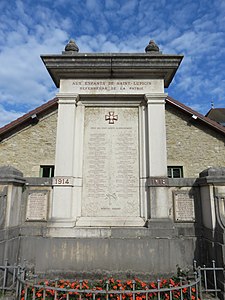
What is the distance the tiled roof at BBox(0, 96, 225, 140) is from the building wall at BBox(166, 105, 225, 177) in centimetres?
33

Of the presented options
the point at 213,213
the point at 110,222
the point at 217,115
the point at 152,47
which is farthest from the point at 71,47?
the point at 217,115

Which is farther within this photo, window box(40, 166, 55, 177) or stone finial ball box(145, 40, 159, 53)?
window box(40, 166, 55, 177)

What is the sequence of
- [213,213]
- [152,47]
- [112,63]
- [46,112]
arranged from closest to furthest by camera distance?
[213,213], [112,63], [152,47], [46,112]

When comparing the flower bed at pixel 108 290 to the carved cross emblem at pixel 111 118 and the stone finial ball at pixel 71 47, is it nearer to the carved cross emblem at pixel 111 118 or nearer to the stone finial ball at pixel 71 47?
the carved cross emblem at pixel 111 118

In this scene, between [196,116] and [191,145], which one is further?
[191,145]

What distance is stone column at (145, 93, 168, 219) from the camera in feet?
15.6

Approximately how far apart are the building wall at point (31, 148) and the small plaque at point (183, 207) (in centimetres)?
836

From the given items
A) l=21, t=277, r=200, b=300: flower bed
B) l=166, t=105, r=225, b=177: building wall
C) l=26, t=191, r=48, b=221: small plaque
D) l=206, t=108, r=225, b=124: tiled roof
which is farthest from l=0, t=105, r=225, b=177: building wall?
l=206, t=108, r=225, b=124: tiled roof

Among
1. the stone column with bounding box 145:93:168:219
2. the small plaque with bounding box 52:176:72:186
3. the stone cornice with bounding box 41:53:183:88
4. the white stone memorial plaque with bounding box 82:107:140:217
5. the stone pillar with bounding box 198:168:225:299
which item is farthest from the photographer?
the stone cornice with bounding box 41:53:183:88

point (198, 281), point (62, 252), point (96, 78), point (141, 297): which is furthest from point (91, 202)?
point (96, 78)

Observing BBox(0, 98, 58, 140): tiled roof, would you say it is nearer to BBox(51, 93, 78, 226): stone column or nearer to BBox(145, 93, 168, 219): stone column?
BBox(51, 93, 78, 226): stone column

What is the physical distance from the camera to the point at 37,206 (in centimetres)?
490

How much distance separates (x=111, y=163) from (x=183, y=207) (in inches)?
70.9

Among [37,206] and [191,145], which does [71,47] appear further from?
[191,145]
